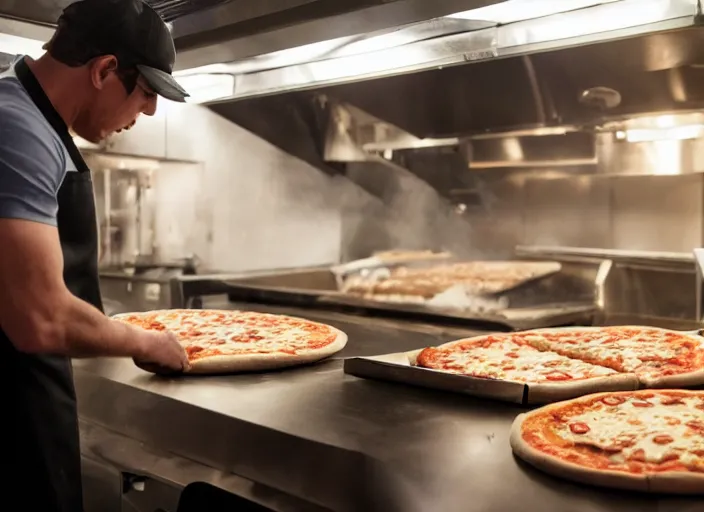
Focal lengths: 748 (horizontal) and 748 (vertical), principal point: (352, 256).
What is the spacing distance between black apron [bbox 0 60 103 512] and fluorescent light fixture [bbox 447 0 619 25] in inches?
39.8

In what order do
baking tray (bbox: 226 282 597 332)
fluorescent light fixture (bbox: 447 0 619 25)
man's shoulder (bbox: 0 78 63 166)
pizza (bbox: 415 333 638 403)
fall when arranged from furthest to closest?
baking tray (bbox: 226 282 597 332) < fluorescent light fixture (bbox: 447 0 619 25) < pizza (bbox: 415 333 638 403) < man's shoulder (bbox: 0 78 63 166)

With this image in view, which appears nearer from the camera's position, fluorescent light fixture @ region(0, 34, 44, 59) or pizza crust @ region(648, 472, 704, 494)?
pizza crust @ region(648, 472, 704, 494)

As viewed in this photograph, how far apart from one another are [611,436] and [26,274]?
40.4 inches

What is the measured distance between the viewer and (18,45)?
2533 mm

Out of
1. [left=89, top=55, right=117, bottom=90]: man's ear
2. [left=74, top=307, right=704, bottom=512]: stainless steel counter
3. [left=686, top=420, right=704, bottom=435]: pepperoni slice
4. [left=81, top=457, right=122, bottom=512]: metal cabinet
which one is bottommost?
[left=81, top=457, right=122, bottom=512]: metal cabinet

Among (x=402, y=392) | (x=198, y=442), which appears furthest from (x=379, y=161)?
(x=198, y=442)

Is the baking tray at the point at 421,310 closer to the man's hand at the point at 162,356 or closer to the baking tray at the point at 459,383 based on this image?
the baking tray at the point at 459,383

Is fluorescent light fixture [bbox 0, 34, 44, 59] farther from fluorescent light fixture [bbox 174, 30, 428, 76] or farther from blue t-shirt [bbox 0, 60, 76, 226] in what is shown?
blue t-shirt [bbox 0, 60, 76, 226]

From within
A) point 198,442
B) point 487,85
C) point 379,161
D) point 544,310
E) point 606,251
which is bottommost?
point 198,442

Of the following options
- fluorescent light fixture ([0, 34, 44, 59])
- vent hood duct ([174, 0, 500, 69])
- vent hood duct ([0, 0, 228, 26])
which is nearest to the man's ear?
vent hood duct ([174, 0, 500, 69])

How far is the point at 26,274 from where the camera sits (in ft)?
4.11

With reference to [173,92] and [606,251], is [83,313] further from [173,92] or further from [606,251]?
[606,251]

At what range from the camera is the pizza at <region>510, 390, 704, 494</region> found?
1088 millimetres

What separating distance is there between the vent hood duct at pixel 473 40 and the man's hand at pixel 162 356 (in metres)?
1.01
